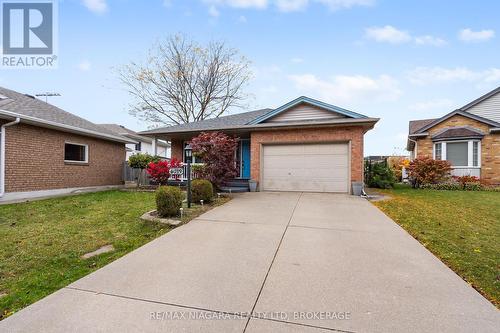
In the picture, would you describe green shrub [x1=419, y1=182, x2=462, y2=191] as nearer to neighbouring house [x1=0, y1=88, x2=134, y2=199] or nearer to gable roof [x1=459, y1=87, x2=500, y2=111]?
gable roof [x1=459, y1=87, x2=500, y2=111]

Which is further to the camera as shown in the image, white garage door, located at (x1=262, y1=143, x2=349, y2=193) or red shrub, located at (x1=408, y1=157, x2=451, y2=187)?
red shrub, located at (x1=408, y1=157, x2=451, y2=187)

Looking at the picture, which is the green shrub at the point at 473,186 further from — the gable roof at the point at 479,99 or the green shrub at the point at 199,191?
the green shrub at the point at 199,191

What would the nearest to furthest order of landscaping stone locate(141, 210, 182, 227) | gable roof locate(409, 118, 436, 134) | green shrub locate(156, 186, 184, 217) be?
landscaping stone locate(141, 210, 182, 227), green shrub locate(156, 186, 184, 217), gable roof locate(409, 118, 436, 134)

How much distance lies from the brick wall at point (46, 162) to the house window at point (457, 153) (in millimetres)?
20155

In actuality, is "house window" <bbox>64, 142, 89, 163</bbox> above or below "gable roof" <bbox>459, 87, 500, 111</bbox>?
below

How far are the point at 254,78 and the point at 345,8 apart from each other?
14.3 m

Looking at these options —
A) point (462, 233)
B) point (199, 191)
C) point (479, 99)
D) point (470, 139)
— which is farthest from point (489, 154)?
point (199, 191)

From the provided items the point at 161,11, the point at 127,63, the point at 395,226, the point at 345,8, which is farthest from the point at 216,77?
the point at 395,226

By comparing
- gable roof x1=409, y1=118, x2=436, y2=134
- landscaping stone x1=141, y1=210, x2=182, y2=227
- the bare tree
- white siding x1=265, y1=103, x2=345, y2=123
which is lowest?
landscaping stone x1=141, y1=210, x2=182, y2=227

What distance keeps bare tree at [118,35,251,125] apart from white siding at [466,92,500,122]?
1807 centimetres

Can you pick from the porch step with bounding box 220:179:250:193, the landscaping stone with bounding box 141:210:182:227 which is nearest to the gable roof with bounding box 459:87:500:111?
the porch step with bounding box 220:179:250:193

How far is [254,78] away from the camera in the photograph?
23.9 m

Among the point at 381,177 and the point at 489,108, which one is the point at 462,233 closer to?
the point at 381,177

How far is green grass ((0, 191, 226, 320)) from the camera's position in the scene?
295 centimetres
